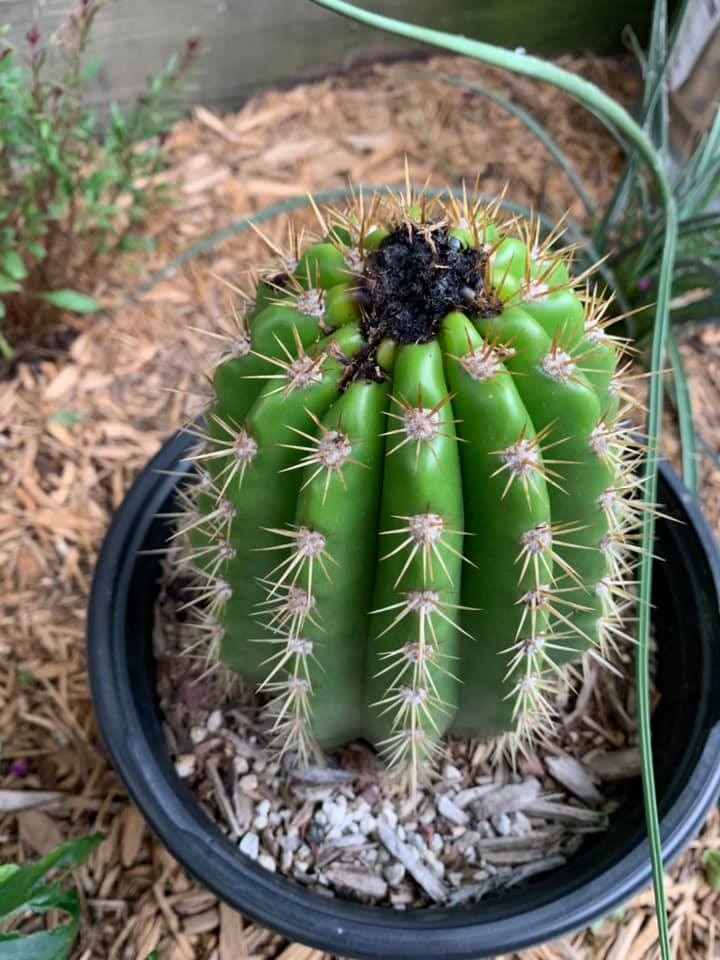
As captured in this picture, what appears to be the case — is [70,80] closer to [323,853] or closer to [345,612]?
[345,612]

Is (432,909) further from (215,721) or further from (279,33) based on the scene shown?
(279,33)

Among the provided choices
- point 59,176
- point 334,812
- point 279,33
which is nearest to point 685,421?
point 334,812

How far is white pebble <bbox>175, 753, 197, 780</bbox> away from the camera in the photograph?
889 millimetres

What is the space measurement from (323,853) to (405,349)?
1.74ft

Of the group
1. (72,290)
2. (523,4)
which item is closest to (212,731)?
(72,290)

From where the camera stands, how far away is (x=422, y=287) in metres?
0.62

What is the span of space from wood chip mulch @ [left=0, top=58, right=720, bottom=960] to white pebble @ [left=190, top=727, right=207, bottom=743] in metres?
0.15

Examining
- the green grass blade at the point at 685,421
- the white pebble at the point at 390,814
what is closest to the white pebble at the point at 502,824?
the white pebble at the point at 390,814

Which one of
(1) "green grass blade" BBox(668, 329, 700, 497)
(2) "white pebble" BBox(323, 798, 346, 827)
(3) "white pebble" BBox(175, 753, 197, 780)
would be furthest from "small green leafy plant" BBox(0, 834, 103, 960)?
(1) "green grass blade" BBox(668, 329, 700, 497)

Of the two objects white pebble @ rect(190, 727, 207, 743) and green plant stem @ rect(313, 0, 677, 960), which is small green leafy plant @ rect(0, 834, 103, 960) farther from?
green plant stem @ rect(313, 0, 677, 960)

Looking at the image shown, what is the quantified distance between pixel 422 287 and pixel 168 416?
80 centimetres

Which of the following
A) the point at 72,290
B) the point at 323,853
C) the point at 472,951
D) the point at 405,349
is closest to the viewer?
the point at 405,349

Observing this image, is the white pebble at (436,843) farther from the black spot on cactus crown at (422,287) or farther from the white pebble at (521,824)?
→ the black spot on cactus crown at (422,287)

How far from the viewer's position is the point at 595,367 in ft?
2.19
